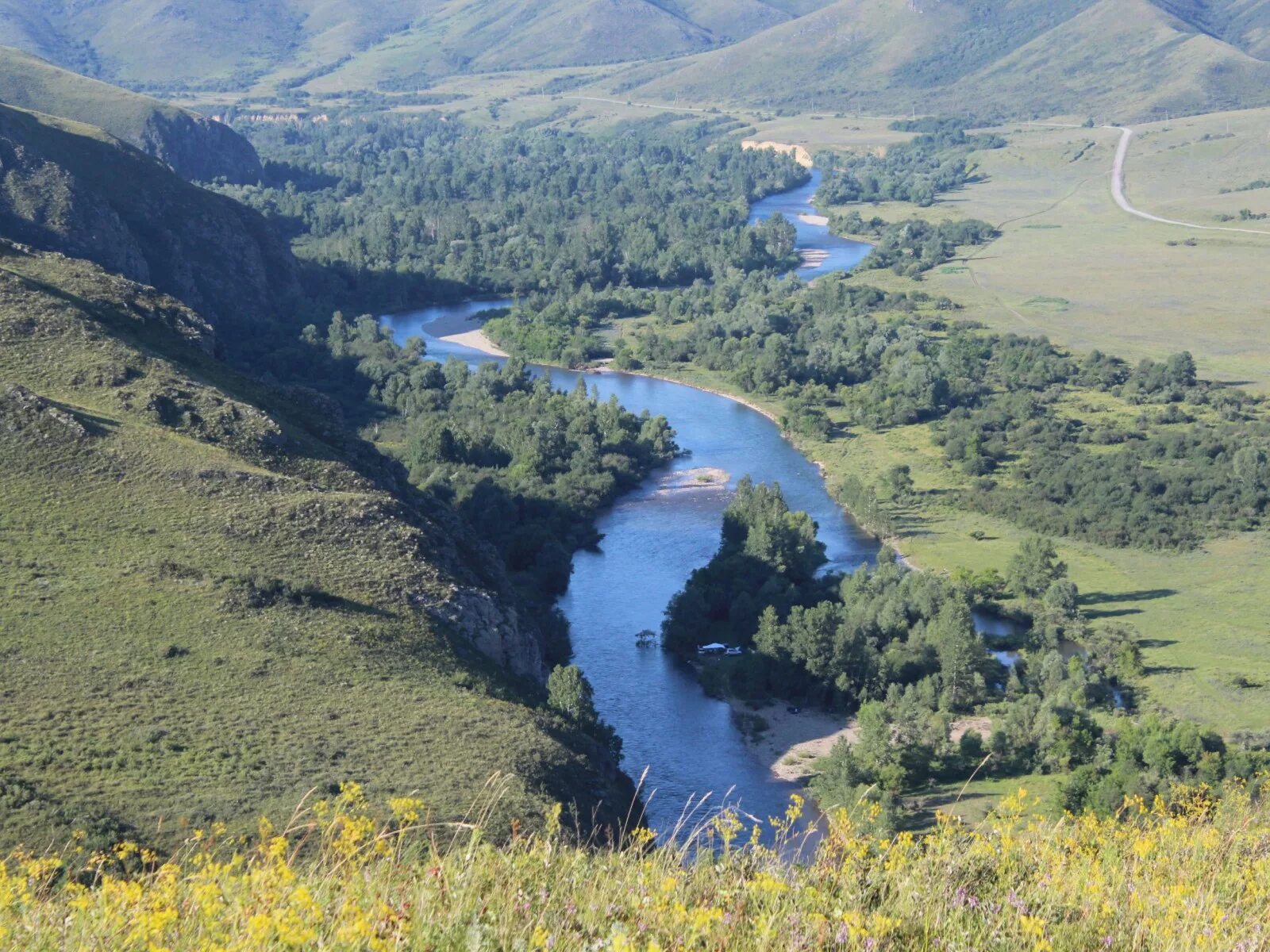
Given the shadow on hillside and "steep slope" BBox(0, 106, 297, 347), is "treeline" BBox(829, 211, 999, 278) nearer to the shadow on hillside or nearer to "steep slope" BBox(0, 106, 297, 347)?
"steep slope" BBox(0, 106, 297, 347)

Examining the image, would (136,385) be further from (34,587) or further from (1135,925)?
(1135,925)

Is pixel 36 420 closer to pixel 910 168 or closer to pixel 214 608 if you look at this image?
pixel 214 608

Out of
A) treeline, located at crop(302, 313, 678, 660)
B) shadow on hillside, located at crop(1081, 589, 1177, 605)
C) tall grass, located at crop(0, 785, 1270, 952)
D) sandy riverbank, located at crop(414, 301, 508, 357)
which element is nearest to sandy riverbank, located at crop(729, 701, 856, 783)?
treeline, located at crop(302, 313, 678, 660)

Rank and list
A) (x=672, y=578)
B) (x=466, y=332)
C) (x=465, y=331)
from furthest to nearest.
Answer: (x=465, y=331)
(x=466, y=332)
(x=672, y=578)

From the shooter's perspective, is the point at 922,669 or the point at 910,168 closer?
the point at 922,669

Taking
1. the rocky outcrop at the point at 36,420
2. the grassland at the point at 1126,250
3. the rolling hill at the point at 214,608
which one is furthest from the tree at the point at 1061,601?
the grassland at the point at 1126,250

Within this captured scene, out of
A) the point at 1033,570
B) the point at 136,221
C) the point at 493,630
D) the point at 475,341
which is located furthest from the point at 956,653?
the point at 136,221

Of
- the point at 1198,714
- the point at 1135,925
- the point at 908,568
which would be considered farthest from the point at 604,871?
the point at 908,568
